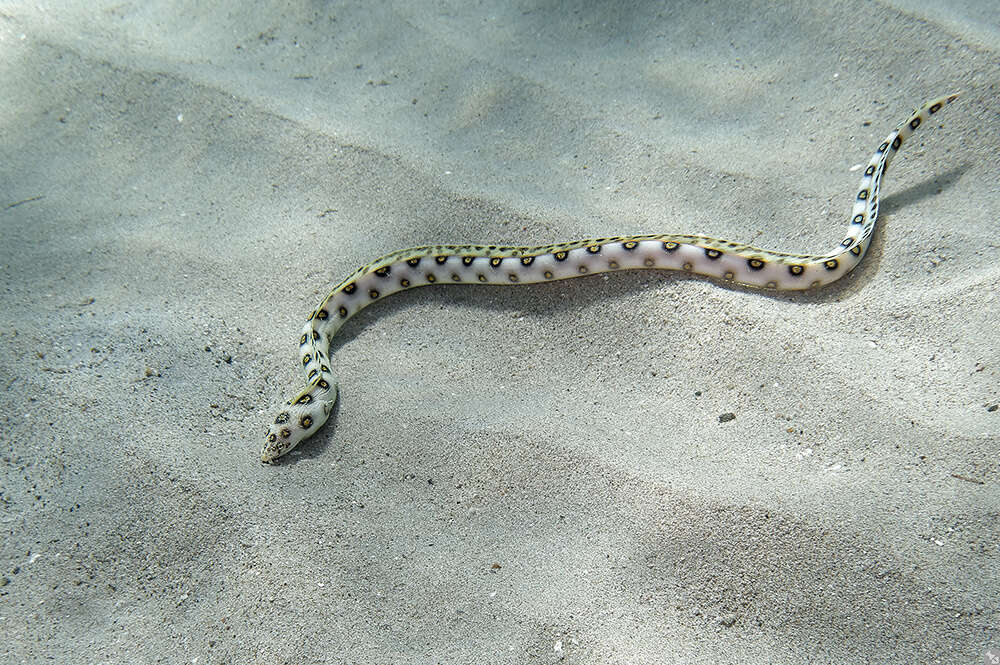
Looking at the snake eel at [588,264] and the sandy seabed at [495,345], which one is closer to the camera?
the sandy seabed at [495,345]

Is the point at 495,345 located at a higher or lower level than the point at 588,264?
lower

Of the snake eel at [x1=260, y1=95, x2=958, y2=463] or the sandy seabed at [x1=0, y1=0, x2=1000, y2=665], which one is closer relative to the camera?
the sandy seabed at [x1=0, y1=0, x2=1000, y2=665]

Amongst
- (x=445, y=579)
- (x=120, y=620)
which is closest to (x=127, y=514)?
(x=120, y=620)

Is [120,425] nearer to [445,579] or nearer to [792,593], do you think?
[445,579]

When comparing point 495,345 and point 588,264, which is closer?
point 495,345
